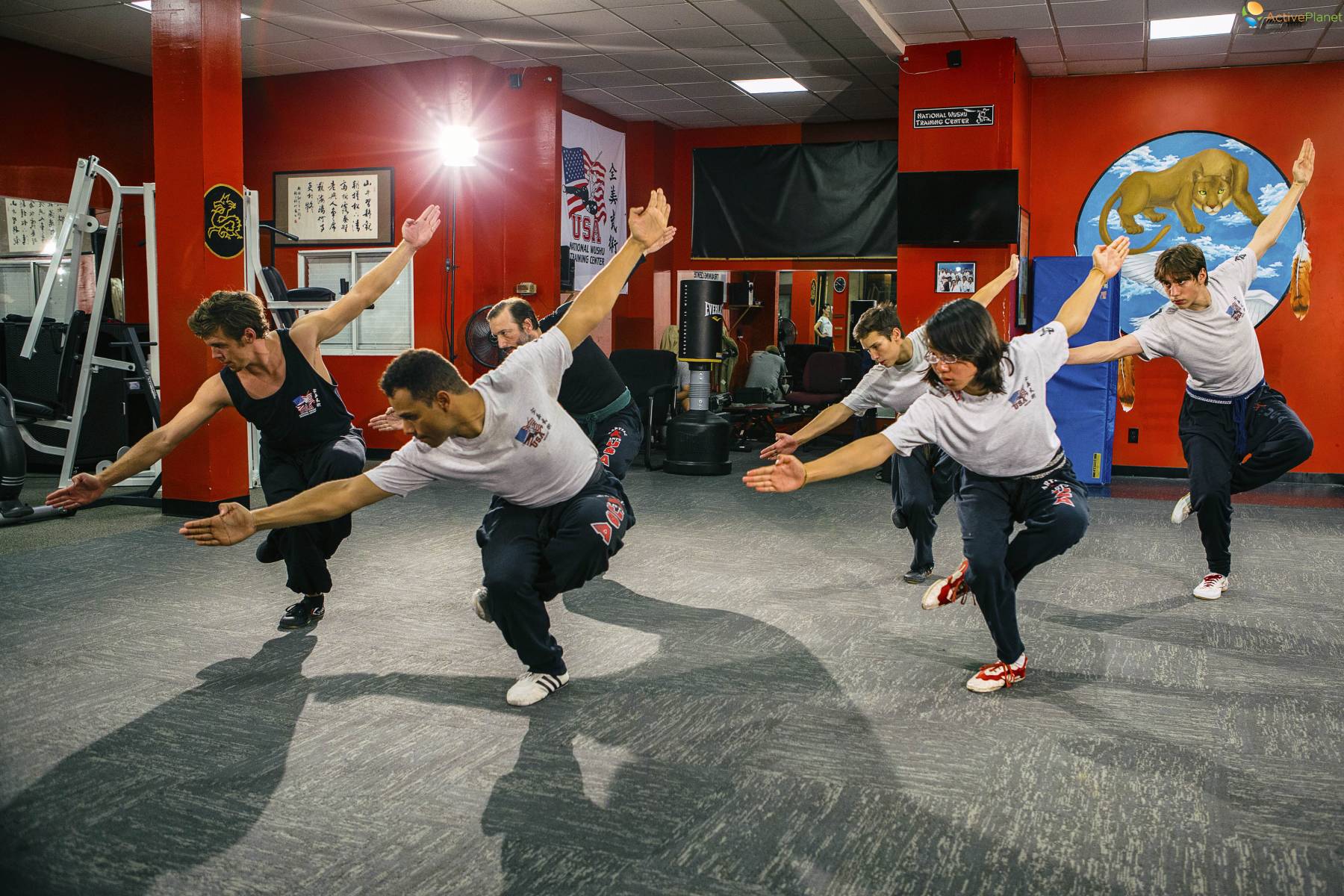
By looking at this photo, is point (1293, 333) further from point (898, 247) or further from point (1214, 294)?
point (1214, 294)

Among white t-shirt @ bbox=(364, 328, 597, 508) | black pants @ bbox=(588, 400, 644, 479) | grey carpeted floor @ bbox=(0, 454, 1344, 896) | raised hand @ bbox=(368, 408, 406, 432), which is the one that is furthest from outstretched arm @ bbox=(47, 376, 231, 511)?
black pants @ bbox=(588, 400, 644, 479)

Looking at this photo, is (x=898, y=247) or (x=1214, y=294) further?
(x=898, y=247)

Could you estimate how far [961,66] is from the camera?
783cm

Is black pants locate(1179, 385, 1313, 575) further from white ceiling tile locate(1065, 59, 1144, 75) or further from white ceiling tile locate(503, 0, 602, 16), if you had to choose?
white ceiling tile locate(503, 0, 602, 16)

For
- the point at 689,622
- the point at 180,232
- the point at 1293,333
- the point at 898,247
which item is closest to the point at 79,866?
the point at 689,622

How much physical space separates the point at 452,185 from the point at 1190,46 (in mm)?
5709

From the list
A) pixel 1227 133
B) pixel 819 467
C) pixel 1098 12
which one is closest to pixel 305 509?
pixel 819 467

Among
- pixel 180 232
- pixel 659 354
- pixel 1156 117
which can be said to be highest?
pixel 1156 117

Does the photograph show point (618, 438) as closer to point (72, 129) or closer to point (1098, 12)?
point (1098, 12)

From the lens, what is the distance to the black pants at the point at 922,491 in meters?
4.71

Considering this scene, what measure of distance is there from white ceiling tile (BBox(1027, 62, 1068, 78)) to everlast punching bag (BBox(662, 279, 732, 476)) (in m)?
2.96

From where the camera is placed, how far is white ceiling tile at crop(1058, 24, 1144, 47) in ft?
24.0

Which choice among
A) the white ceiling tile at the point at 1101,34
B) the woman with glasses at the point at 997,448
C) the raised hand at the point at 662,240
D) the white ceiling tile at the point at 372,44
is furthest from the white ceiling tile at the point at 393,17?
the woman with glasses at the point at 997,448

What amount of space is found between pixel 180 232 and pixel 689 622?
13.5 feet
